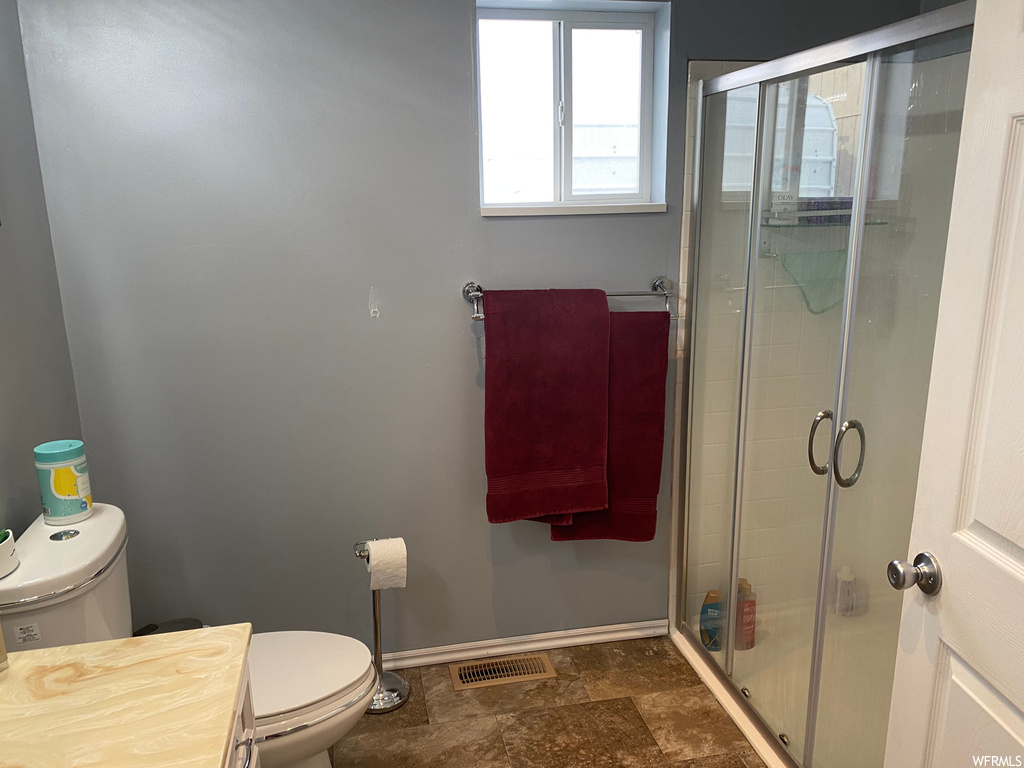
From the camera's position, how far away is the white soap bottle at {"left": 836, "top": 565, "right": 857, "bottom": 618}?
172 centimetres

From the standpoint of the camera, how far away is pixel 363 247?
212 cm

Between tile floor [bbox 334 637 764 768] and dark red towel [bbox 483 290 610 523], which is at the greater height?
dark red towel [bbox 483 290 610 523]

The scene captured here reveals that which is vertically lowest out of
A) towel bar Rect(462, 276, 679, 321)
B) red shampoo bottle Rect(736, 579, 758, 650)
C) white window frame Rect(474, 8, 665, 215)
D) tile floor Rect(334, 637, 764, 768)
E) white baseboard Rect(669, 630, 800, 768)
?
tile floor Rect(334, 637, 764, 768)

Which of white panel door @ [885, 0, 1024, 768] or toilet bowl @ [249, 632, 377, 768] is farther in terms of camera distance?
toilet bowl @ [249, 632, 377, 768]

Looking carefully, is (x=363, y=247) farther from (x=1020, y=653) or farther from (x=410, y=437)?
(x=1020, y=653)

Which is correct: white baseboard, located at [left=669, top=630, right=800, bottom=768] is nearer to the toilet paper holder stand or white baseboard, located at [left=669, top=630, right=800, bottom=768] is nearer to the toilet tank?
the toilet paper holder stand

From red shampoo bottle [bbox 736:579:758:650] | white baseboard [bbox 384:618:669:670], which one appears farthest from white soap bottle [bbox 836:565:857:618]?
white baseboard [bbox 384:618:669:670]

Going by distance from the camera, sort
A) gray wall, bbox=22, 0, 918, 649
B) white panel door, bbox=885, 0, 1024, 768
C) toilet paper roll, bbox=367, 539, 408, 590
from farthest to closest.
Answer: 1. toilet paper roll, bbox=367, 539, 408, 590
2. gray wall, bbox=22, 0, 918, 649
3. white panel door, bbox=885, 0, 1024, 768

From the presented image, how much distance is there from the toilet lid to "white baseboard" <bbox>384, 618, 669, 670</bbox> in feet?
1.87

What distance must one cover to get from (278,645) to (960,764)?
144cm

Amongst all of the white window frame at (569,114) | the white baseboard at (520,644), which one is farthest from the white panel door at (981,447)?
the white baseboard at (520,644)

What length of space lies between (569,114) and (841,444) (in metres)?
1.26

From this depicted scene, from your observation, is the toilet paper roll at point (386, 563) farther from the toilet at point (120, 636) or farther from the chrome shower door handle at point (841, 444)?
the chrome shower door handle at point (841, 444)

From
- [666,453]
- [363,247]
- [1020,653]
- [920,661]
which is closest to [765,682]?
[666,453]
